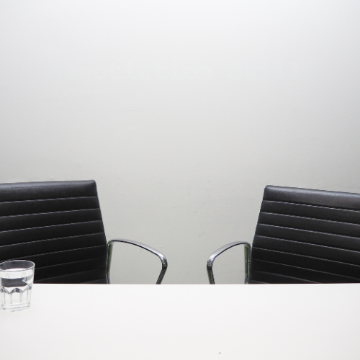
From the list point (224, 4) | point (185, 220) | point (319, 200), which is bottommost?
point (185, 220)

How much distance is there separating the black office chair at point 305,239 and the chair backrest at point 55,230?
518 mm

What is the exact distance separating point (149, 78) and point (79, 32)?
430mm

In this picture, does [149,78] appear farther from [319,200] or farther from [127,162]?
[319,200]

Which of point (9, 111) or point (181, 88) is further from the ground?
point (181, 88)

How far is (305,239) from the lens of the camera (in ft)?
5.46

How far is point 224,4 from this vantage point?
7.34 feet
